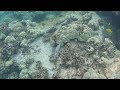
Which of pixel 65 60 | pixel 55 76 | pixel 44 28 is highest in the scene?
pixel 44 28

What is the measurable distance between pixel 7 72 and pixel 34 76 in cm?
133

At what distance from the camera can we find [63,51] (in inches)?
275

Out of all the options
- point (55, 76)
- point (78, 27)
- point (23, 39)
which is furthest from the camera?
point (23, 39)

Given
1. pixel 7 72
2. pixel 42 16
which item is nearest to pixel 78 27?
pixel 7 72

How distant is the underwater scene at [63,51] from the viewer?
657 cm

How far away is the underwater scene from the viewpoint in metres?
6.57

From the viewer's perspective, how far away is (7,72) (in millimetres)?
7527

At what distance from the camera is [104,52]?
716 centimetres

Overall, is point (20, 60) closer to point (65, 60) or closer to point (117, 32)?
point (65, 60)
